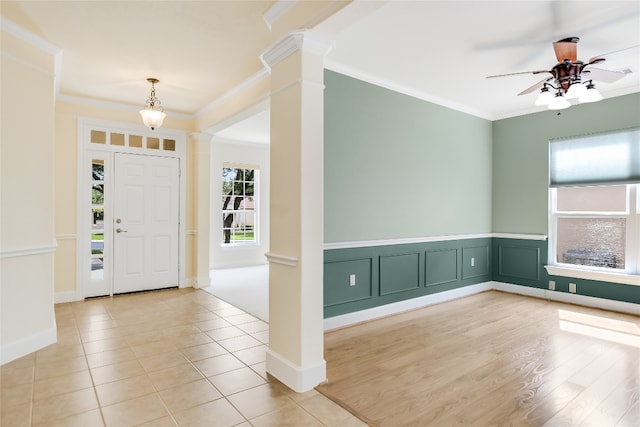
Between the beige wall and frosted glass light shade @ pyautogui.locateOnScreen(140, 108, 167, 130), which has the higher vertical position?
frosted glass light shade @ pyautogui.locateOnScreen(140, 108, 167, 130)

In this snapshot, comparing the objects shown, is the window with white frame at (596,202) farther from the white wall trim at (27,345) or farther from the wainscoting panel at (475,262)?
the white wall trim at (27,345)

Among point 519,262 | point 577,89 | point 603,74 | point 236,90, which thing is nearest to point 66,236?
point 236,90

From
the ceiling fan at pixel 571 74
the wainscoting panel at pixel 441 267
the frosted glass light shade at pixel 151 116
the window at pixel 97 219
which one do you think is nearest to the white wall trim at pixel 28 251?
the frosted glass light shade at pixel 151 116

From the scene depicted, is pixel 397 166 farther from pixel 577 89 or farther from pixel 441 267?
pixel 577 89

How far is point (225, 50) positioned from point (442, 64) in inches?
87.0

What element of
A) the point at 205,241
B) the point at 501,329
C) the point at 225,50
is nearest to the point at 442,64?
the point at 225,50

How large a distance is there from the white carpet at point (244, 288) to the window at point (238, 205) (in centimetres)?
87

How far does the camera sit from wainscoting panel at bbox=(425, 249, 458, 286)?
4777 millimetres

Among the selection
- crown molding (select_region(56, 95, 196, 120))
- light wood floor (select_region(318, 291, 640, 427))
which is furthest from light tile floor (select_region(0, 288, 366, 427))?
crown molding (select_region(56, 95, 196, 120))

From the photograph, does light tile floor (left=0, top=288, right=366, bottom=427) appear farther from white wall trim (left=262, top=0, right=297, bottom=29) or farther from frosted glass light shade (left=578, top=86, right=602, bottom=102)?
frosted glass light shade (left=578, top=86, right=602, bottom=102)

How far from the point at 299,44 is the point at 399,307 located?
3220mm

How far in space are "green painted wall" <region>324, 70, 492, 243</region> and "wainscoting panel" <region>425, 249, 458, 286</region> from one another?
30 centimetres

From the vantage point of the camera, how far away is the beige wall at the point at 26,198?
295 centimetres

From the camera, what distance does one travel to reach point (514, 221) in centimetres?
552
